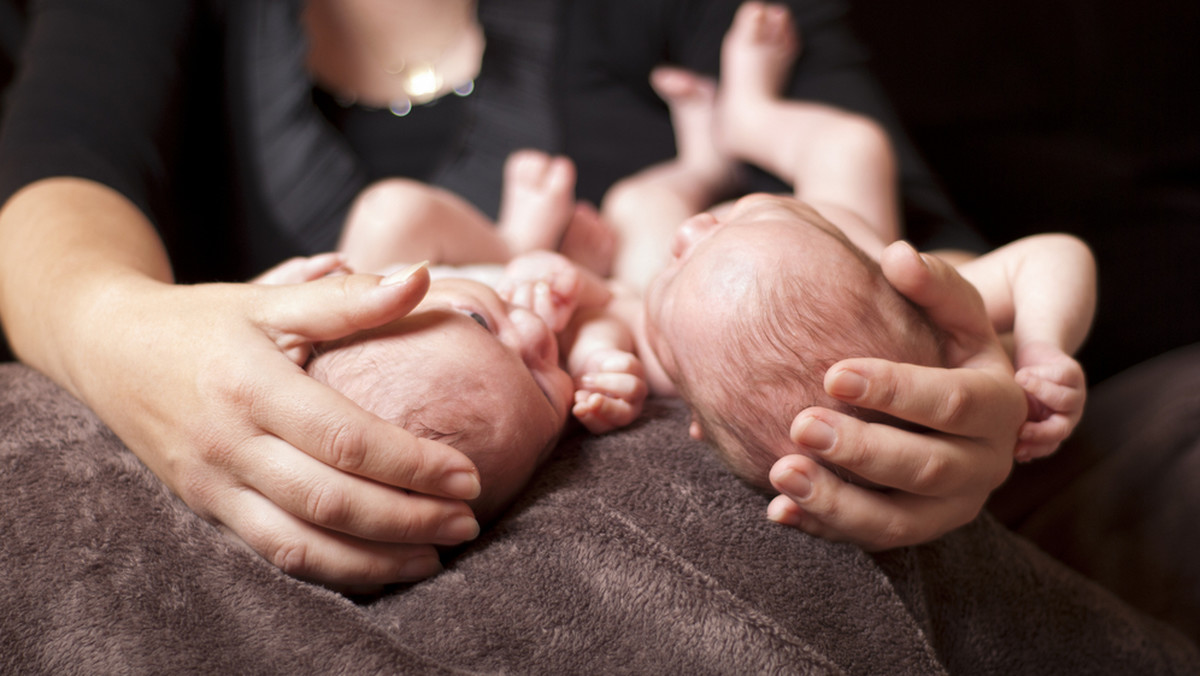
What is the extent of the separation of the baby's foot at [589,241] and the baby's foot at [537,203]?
0.07 ft

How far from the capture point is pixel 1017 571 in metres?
0.74

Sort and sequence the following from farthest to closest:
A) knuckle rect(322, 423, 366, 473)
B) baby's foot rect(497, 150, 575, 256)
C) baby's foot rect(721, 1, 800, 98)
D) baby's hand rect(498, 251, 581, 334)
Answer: baby's foot rect(721, 1, 800, 98) → baby's foot rect(497, 150, 575, 256) → baby's hand rect(498, 251, 581, 334) → knuckle rect(322, 423, 366, 473)

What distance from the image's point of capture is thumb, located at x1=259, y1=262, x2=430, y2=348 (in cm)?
57

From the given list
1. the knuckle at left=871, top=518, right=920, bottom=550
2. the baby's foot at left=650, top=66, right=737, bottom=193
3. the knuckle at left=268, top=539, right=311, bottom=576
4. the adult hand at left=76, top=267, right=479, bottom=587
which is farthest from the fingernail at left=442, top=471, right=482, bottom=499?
the baby's foot at left=650, top=66, right=737, bottom=193

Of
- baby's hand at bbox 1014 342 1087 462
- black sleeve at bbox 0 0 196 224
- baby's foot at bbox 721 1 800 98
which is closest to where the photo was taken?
baby's hand at bbox 1014 342 1087 462

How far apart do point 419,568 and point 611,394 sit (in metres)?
0.26

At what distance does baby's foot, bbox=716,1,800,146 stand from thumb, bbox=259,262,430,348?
0.85 meters

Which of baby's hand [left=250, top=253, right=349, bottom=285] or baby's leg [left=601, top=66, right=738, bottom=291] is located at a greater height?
baby's hand [left=250, top=253, right=349, bottom=285]

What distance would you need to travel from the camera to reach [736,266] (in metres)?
0.65

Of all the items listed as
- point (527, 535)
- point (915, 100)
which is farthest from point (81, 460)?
point (915, 100)

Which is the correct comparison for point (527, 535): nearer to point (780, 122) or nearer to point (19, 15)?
point (780, 122)

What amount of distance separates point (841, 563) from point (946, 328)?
0.80 ft

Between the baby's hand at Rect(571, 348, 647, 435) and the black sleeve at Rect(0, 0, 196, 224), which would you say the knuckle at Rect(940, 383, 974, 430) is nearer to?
the baby's hand at Rect(571, 348, 647, 435)

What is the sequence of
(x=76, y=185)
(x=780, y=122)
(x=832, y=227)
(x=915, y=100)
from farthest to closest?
(x=915, y=100), (x=780, y=122), (x=76, y=185), (x=832, y=227)
